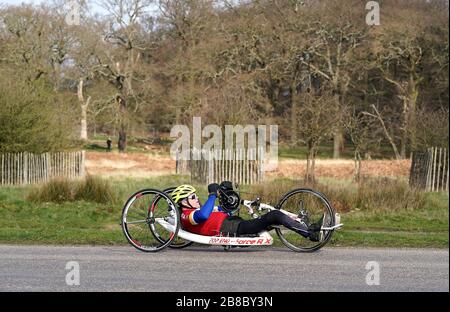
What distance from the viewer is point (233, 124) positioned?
2742 centimetres

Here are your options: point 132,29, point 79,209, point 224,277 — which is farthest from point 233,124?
point 132,29

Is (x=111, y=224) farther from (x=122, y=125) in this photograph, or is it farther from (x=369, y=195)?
(x=122, y=125)

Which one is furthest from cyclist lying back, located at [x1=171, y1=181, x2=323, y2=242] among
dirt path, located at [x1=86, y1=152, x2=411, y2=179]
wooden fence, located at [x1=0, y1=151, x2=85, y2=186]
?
dirt path, located at [x1=86, y1=152, x2=411, y2=179]

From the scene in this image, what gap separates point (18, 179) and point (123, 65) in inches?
1063

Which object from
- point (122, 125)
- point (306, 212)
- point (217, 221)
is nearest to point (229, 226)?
point (217, 221)

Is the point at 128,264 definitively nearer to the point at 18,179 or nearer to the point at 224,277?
the point at 224,277

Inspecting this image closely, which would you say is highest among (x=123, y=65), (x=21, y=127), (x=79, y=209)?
(x=123, y=65)

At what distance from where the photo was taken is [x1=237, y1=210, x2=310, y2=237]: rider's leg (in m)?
8.89

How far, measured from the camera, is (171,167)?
128 ft

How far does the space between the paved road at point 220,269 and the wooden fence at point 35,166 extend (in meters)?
19.1

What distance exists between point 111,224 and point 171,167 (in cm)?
2434

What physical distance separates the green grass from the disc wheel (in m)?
0.66

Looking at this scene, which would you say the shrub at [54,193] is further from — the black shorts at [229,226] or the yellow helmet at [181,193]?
the black shorts at [229,226]

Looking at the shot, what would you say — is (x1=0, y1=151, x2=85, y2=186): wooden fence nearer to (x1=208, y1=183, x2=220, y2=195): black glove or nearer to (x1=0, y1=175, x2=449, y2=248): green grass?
(x1=0, y1=175, x2=449, y2=248): green grass
